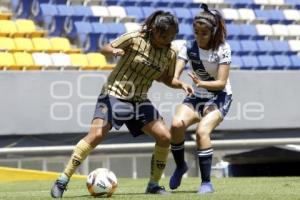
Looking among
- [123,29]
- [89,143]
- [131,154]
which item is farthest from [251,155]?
[123,29]

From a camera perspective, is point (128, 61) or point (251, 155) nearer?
point (128, 61)

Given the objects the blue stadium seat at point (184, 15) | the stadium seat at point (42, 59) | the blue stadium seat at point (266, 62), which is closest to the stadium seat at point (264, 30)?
the blue stadium seat at point (266, 62)

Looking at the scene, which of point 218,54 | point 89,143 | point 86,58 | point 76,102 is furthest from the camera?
point 86,58

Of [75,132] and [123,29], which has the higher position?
[123,29]

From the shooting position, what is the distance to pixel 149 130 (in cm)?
700

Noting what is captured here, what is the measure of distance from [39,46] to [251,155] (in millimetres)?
5960

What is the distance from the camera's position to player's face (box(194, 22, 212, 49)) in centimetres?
708

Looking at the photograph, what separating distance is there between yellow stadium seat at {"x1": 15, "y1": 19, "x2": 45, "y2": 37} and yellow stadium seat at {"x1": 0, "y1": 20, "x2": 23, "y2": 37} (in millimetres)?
94

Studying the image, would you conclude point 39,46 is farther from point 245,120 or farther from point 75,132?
point 245,120

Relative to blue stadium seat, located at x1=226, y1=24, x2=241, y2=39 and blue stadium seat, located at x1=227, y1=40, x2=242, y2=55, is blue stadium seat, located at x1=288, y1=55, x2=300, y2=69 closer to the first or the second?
blue stadium seat, located at x1=227, y1=40, x2=242, y2=55

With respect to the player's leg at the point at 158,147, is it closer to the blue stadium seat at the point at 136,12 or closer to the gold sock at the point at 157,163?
the gold sock at the point at 157,163

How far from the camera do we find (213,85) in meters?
7.09

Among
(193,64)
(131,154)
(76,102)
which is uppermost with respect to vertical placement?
(193,64)

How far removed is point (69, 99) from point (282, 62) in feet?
21.7
